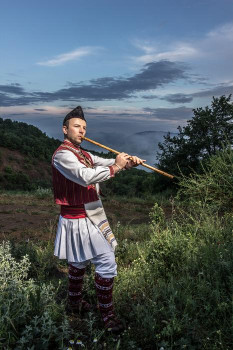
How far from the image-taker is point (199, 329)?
2.84m

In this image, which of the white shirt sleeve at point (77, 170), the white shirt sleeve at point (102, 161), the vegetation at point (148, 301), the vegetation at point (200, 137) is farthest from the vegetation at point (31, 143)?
the white shirt sleeve at point (77, 170)

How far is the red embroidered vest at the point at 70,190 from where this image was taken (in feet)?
9.89

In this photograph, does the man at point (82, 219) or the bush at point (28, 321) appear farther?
the man at point (82, 219)

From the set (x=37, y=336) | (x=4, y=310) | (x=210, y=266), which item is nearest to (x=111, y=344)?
(x=37, y=336)

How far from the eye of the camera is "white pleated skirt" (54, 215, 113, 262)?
118 inches

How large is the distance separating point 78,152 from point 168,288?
1.55 metres

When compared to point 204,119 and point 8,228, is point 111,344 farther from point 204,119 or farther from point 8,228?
point 204,119

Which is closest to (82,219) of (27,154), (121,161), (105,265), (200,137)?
(105,265)

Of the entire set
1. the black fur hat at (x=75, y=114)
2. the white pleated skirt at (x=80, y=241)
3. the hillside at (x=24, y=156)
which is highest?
the black fur hat at (x=75, y=114)

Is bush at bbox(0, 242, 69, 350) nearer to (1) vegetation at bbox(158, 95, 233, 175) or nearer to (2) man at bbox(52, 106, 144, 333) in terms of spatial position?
(2) man at bbox(52, 106, 144, 333)

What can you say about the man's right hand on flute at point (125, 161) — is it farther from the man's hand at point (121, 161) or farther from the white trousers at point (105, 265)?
the white trousers at point (105, 265)

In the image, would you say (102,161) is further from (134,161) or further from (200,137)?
(200,137)

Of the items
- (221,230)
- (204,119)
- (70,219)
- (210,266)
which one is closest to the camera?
(70,219)

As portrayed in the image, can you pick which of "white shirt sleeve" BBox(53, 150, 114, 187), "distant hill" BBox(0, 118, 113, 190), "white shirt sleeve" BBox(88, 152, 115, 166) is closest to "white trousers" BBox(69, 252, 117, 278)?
"white shirt sleeve" BBox(53, 150, 114, 187)
